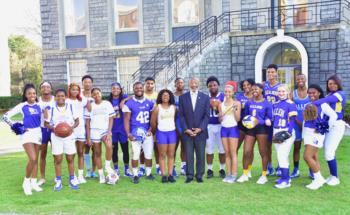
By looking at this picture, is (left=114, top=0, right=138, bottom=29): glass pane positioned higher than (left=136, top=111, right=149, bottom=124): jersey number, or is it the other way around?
(left=114, top=0, right=138, bottom=29): glass pane

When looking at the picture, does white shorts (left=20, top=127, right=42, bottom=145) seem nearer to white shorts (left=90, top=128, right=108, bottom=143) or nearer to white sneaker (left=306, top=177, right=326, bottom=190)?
white shorts (left=90, top=128, right=108, bottom=143)

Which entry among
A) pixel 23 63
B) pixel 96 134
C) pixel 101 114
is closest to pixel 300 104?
pixel 101 114

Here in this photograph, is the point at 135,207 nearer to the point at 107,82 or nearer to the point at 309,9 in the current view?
the point at 309,9

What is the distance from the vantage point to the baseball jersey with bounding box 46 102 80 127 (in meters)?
6.58

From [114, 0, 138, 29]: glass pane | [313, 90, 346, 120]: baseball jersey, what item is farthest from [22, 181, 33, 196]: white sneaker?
[114, 0, 138, 29]: glass pane

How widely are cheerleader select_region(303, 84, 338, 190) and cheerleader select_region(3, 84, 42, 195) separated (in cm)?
464

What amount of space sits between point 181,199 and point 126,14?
55.7ft

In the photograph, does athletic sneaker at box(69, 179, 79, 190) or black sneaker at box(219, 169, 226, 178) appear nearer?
athletic sneaker at box(69, 179, 79, 190)

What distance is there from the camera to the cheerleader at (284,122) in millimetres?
6363

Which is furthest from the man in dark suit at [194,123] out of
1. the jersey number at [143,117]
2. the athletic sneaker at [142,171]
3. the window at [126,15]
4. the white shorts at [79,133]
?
the window at [126,15]

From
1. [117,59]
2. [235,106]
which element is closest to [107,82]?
[117,59]

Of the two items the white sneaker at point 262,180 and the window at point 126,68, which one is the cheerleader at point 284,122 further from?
the window at point 126,68

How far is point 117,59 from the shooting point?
2145 cm

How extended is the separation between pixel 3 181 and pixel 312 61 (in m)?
13.4
